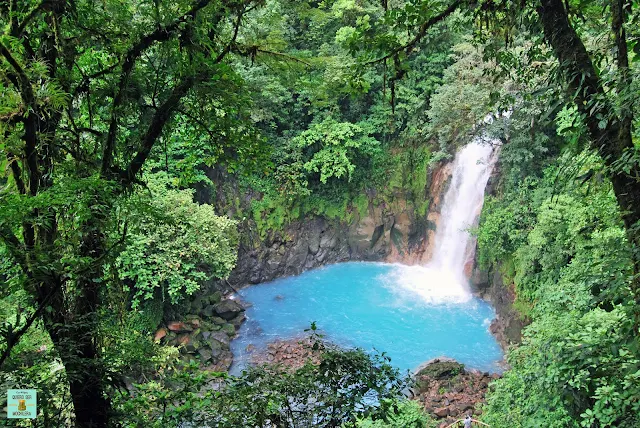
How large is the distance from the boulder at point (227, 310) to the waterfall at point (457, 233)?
17.9 ft

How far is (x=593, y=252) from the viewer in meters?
6.86

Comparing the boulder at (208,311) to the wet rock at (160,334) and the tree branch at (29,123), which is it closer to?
the wet rock at (160,334)

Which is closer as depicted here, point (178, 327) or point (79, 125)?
point (79, 125)

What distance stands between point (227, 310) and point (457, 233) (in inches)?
308

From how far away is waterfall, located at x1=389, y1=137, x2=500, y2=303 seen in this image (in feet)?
45.3

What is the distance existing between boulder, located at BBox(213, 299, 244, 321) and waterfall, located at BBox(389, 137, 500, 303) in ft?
17.9

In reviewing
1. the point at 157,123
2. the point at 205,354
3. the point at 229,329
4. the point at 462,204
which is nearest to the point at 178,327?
the point at 205,354

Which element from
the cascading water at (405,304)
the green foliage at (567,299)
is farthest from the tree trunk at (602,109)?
the cascading water at (405,304)

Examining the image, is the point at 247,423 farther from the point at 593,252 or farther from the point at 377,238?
the point at 377,238

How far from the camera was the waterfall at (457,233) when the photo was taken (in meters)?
13.8

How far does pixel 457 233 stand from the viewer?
48.1 ft

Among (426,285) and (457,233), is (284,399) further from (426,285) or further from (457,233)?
(457,233)

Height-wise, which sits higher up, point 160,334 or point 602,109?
point 160,334

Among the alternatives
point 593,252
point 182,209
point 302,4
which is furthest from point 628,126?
point 182,209
